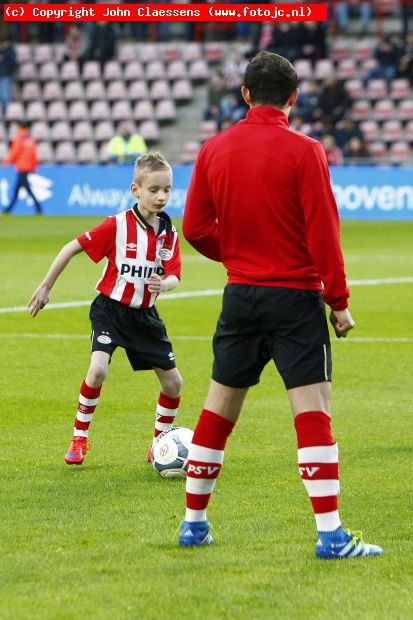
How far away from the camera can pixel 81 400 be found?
24.1 feet

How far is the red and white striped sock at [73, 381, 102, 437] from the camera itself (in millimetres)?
7316

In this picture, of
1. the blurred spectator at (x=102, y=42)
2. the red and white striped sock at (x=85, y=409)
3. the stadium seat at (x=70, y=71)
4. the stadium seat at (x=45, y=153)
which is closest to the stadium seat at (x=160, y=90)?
the blurred spectator at (x=102, y=42)

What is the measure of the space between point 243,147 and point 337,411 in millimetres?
4098

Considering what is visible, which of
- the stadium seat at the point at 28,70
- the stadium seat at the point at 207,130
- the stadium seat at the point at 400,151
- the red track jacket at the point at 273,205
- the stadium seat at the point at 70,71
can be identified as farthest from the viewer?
the stadium seat at the point at 28,70

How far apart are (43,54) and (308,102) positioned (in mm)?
9513

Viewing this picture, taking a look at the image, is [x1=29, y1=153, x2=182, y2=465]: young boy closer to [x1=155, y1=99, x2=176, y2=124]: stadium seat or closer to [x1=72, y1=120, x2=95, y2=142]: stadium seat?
[x1=72, y1=120, x2=95, y2=142]: stadium seat

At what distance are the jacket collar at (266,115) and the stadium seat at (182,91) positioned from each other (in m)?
31.7

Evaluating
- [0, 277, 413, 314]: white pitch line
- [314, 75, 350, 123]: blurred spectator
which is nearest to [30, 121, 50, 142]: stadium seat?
[314, 75, 350, 123]: blurred spectator

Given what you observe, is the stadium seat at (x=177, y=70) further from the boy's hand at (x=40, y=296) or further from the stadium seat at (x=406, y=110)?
the boy's hand at (x=40, y=296)

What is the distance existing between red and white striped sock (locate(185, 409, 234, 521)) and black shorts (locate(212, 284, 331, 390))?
18 cm

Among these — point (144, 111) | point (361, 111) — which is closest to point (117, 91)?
point (144, 111)

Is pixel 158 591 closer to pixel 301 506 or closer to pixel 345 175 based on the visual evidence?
pixel 301 506

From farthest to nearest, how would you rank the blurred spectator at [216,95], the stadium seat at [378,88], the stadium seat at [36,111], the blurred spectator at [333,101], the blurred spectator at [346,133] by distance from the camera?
1. the stadium seat at [36,111]
2. the blurred spectator at [216,95]
3. the stadium seat at [378,88]
4. the blurred spectator at [333,101]
5. the blurred spectator at [346,133]

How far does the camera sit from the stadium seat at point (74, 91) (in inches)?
1462
